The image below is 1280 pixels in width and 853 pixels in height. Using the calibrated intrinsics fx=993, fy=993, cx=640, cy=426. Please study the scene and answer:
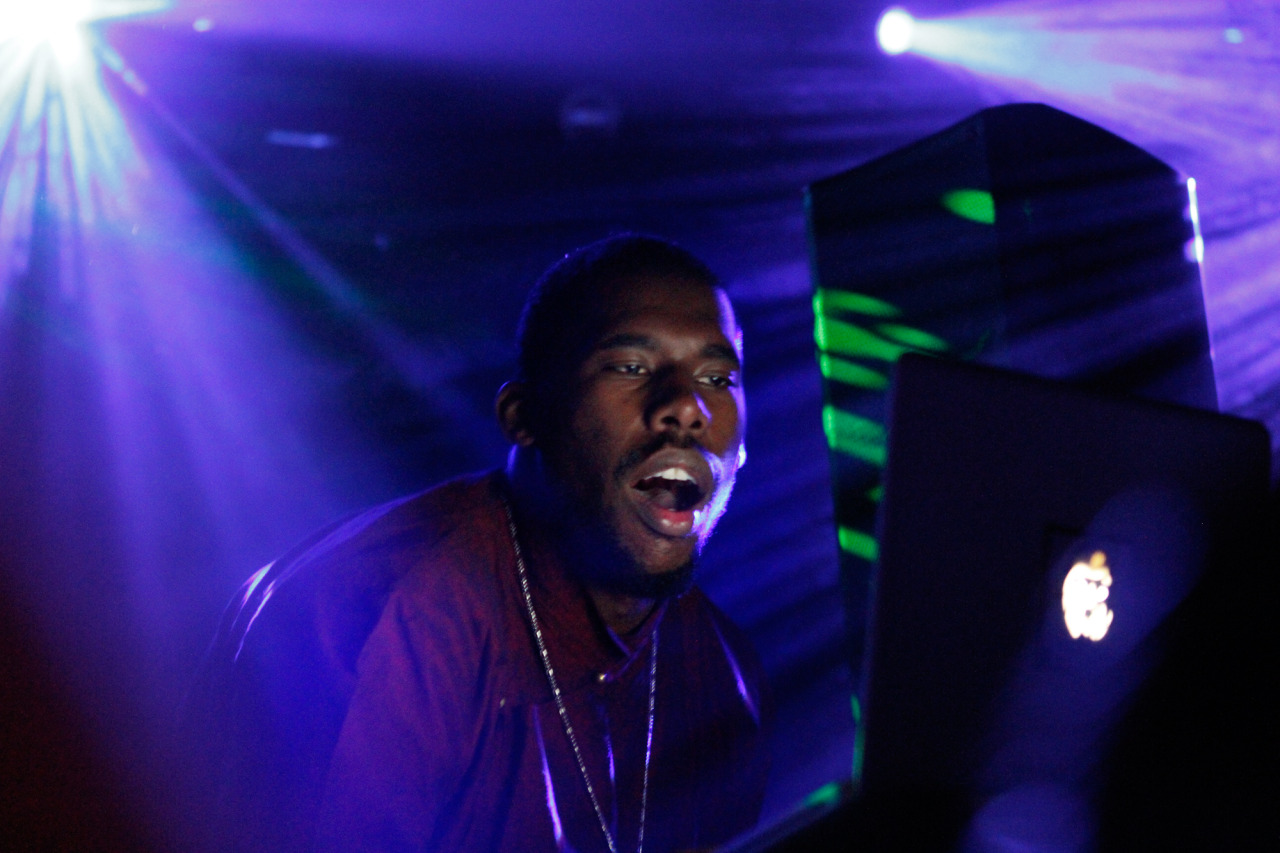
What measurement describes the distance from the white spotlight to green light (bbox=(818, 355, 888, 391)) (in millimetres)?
1426

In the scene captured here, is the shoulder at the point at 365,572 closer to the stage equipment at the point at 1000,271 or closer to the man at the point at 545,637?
the man at the point at 545,637

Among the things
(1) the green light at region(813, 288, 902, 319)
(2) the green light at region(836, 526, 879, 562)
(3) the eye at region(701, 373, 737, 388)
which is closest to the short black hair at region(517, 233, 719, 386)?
(3) the eye at region(701, 373, 737, 388)

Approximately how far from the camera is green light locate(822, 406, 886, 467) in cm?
119

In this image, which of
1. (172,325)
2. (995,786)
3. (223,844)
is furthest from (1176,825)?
(172,325)

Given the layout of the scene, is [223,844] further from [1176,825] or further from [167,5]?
[167,5]

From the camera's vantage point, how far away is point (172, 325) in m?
2.20

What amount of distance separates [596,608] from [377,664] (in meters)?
0.33

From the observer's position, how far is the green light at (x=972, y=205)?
1049mm

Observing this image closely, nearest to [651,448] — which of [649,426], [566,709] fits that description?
[649,426]

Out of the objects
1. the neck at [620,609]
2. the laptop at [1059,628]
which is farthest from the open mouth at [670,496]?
the laptop at [1059,628]

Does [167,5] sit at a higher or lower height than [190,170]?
higher

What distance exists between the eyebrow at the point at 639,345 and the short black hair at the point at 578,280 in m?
0.07

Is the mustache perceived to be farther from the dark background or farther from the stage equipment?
the dark background

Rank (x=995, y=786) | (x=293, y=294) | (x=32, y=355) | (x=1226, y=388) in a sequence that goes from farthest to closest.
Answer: (x=1226, y=388) → (x=293, y=294) → (x=32, y=355) → (x=995, y=786)
